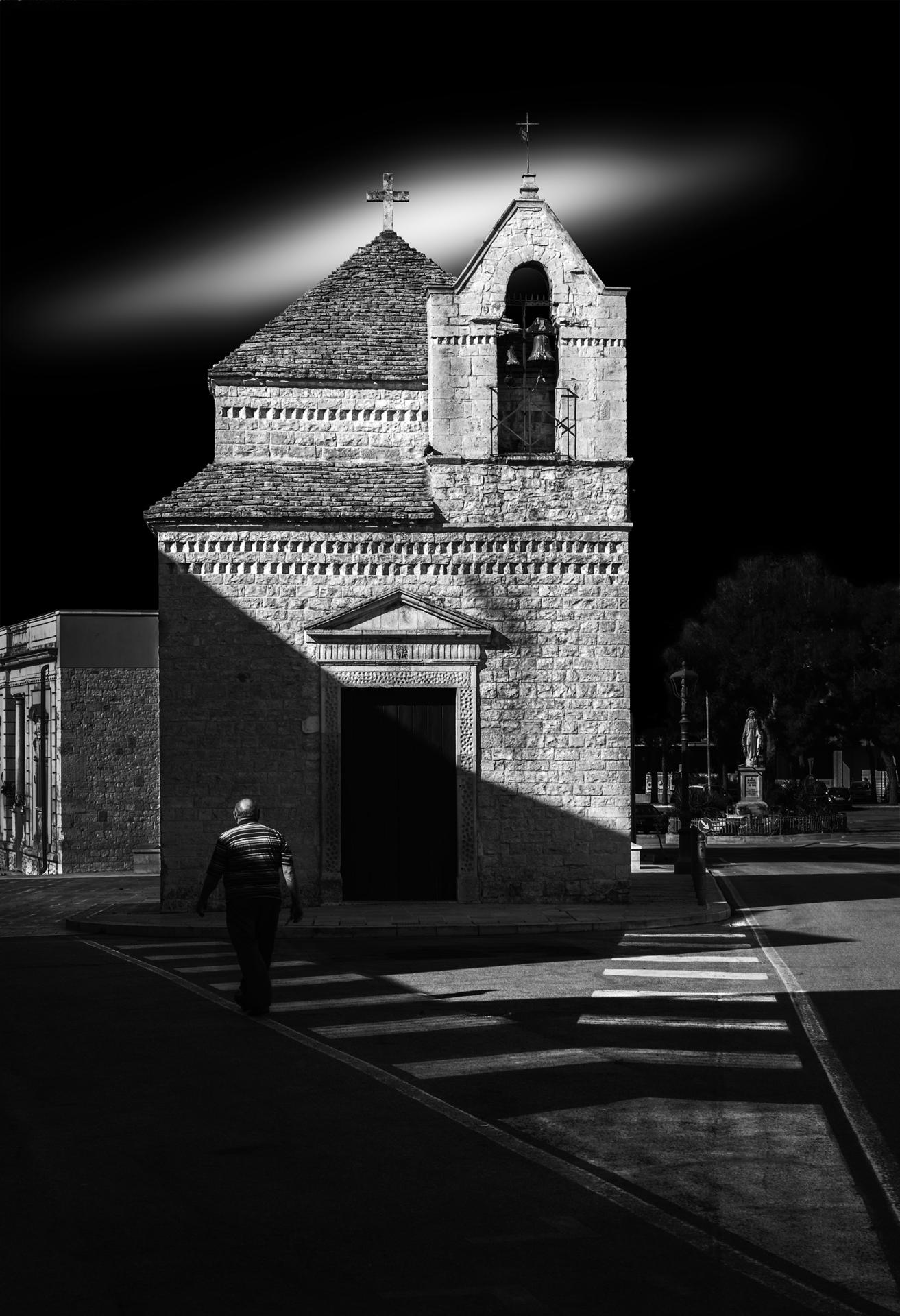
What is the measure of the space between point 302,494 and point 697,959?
1036cm

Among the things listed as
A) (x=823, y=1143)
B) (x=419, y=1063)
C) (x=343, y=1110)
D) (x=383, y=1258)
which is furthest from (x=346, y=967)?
(x=383, y=1258)

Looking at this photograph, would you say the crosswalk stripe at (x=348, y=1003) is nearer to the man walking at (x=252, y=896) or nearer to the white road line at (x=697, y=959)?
the man walking at (x=252, y=896)

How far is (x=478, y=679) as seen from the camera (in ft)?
74.1

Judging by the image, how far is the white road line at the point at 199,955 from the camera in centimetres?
1634

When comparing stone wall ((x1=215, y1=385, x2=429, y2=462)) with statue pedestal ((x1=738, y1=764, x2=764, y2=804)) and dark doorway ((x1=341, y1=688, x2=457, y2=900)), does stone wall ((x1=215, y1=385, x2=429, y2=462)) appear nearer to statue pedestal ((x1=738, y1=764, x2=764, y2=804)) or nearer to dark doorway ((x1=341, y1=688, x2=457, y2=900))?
dark doorway ((x1=341, y1=688, x2=457, y2=900))

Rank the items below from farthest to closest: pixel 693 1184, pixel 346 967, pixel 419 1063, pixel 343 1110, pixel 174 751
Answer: pixel 174 751
pixel 346 967
pixel 419 1063
pixel 343 1110
pixel 693 1184

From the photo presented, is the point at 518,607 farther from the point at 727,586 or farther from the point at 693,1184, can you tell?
the point at 727,586

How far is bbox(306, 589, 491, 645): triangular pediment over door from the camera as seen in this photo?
2233 cm

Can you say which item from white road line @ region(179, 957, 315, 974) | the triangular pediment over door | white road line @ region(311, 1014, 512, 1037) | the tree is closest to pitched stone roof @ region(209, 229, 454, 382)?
the triangular pediment over door

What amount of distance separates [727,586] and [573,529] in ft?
190

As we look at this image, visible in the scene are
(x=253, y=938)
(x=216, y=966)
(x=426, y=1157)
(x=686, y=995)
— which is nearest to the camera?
(x=426, y=1157)

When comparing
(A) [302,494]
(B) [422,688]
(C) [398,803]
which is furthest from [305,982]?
(A) [302,494]

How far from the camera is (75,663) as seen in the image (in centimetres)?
3284

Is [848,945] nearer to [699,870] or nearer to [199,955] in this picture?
[699,870]
